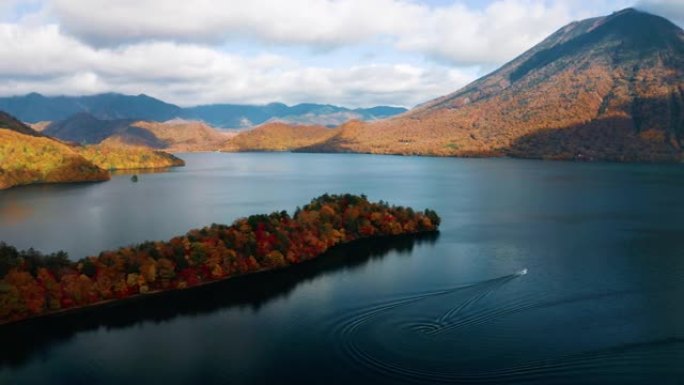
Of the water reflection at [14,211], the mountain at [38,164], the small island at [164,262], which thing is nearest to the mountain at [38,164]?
the mountain at [38,164]

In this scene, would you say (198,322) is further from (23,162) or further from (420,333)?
(23,162)

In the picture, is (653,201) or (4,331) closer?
(4,331)

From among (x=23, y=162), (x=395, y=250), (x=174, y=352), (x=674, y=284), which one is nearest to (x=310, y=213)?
Answer: (x=395, y=250)

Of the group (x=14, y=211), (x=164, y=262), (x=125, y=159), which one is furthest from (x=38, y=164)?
(x=164, y=262)

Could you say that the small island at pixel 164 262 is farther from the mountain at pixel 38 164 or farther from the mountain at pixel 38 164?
the mountain at pixel 38 164

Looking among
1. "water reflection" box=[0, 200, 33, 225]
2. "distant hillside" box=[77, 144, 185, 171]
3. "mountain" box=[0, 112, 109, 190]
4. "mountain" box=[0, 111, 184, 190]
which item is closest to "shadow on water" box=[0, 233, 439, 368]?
"water reflection" box=[0, 200, 33, 225]

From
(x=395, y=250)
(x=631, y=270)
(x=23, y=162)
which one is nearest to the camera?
(x=631, y=270)

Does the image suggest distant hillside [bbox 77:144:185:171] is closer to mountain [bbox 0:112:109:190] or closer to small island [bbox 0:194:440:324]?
mountain [bbox 0:112:109:190]
